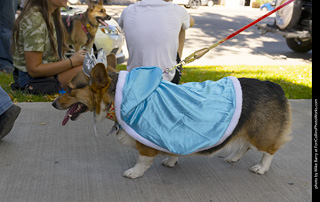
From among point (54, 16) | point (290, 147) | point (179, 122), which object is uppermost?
point (54, 16)

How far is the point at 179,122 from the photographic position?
10.6ft

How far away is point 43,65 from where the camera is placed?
207 inches

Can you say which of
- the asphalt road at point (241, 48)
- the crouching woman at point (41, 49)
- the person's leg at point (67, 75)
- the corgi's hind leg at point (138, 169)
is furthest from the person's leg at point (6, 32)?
the corgi's hind leg at point (138, 169)

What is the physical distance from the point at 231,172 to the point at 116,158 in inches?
45.3

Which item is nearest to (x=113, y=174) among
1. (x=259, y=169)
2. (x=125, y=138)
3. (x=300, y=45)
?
(x=125, y=138)

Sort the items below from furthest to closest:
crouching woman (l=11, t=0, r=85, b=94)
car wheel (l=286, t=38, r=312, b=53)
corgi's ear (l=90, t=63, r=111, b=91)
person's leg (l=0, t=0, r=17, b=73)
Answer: car wheel (l=286, t=38, r=312, b=53) → person's leg (l=0, t=0, r=17, b=73) → crouching woman (l=11, t=0, r=85, b=94) → corgi's ear (l=90, t=63, r=111, b=91)

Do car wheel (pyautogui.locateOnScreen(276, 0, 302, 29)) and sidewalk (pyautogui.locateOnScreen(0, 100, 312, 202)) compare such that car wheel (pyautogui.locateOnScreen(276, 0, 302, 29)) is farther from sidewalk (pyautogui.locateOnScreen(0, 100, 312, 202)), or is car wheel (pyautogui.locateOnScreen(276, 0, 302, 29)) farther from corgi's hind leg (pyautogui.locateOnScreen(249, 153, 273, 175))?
corgi's hind leg (pyautogui.locateOnScreen(249, 153, 273, 175))

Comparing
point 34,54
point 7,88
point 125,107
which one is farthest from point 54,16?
point 125,107

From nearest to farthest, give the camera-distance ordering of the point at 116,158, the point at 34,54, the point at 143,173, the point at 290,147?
the point at 143,173
the point at 116,158
the point at 290,147
the point at 34,54

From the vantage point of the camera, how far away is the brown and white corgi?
11.0ft

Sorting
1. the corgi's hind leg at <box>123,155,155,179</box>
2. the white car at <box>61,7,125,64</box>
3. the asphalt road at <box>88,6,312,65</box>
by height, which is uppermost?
the corgi's hind leg at <box>123,155,155,179</box>

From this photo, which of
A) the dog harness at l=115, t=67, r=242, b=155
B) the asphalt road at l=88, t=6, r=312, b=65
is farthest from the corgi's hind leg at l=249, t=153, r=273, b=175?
the asphalt road at l=88, t=6, r=312, b=65

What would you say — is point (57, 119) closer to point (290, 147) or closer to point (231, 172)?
point (231, 172)

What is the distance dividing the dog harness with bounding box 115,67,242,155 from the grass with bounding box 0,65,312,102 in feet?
8.71
